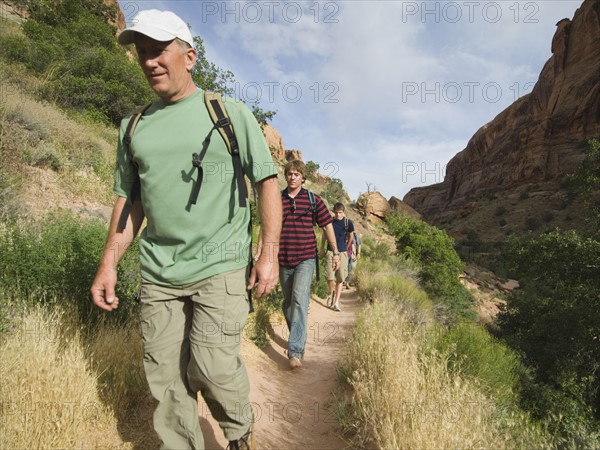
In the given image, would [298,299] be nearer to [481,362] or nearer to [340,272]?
[481,362]

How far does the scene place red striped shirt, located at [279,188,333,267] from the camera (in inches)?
156

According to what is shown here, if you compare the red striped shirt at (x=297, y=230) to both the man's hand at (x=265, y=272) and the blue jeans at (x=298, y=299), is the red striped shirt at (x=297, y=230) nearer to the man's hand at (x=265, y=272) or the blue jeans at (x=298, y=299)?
the blue jeans at (x=298, y=299)

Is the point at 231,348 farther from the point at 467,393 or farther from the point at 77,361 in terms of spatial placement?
the point at 467,393

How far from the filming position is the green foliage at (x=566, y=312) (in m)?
7.21

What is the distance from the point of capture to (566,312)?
937 cm

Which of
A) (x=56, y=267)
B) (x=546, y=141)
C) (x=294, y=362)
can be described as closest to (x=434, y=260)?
(x=294, y=362)

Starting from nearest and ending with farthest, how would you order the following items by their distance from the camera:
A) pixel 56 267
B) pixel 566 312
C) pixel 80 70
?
1. pixel 56 267
2. pixel 566 312
3. pixel 80 70

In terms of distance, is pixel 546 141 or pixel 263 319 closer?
pixel 263 319

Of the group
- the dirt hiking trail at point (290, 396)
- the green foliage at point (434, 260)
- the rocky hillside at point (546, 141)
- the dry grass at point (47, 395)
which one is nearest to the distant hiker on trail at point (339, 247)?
the dirt hiking trail at point (290, 396)

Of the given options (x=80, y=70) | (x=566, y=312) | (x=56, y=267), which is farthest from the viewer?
(x=80, y=70)

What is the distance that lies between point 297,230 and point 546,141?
218 ft

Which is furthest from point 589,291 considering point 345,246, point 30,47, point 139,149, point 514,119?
point 514,119

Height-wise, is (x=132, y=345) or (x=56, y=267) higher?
(x=56, y=267)

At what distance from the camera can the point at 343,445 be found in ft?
8.49
